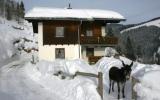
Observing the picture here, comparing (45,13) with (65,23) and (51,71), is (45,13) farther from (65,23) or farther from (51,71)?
(51,71)

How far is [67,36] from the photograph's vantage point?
1548 inches

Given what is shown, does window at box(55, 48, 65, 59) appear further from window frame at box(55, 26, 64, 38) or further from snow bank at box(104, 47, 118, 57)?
snow bank at box(104, 47, 118, 57)

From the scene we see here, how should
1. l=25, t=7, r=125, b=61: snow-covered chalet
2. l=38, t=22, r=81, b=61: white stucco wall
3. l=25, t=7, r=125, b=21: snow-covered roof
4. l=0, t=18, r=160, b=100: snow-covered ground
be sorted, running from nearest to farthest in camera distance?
l=0, t=18, r=160, b=100: snow-covered ground < l=38, t=22, r=81, b=61: white stucco wall < l=25, t=7, r=125, b=21: snow-covered roof < l=25, t=7, r=125, b=61: snow-covered chalet

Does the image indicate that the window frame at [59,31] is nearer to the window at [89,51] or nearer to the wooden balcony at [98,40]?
the wooden balcony at [98,40]

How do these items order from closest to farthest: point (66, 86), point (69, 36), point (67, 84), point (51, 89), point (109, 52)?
point (66, 86)
point (67, 84)
point (51, 89)
point (69, 36)
point (109, 52)

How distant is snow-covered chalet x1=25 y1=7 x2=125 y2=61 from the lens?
126 feet

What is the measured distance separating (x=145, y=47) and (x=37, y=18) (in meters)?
82.4

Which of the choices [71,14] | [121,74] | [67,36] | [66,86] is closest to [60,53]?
[67,36]

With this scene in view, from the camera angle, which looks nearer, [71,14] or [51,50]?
[51,50]

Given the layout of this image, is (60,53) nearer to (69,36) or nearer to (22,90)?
(69,36)

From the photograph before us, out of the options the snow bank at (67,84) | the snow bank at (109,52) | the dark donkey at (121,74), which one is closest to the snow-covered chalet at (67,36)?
the snow bank at (109,52)

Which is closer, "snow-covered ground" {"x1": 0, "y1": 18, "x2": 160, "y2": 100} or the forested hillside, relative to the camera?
"snow-covered ground" {"x1": 0, "y1": 18, "x2": 160, "y2": 100}

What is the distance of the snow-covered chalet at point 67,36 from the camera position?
3847cm

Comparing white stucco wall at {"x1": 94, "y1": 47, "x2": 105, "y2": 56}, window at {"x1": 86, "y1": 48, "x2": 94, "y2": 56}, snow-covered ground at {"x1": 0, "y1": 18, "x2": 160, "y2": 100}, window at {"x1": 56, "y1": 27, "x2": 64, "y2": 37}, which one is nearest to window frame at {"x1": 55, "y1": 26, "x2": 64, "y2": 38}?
window at {"x1": 56, "y1": 27, "x2": 64, "y2": 37}
